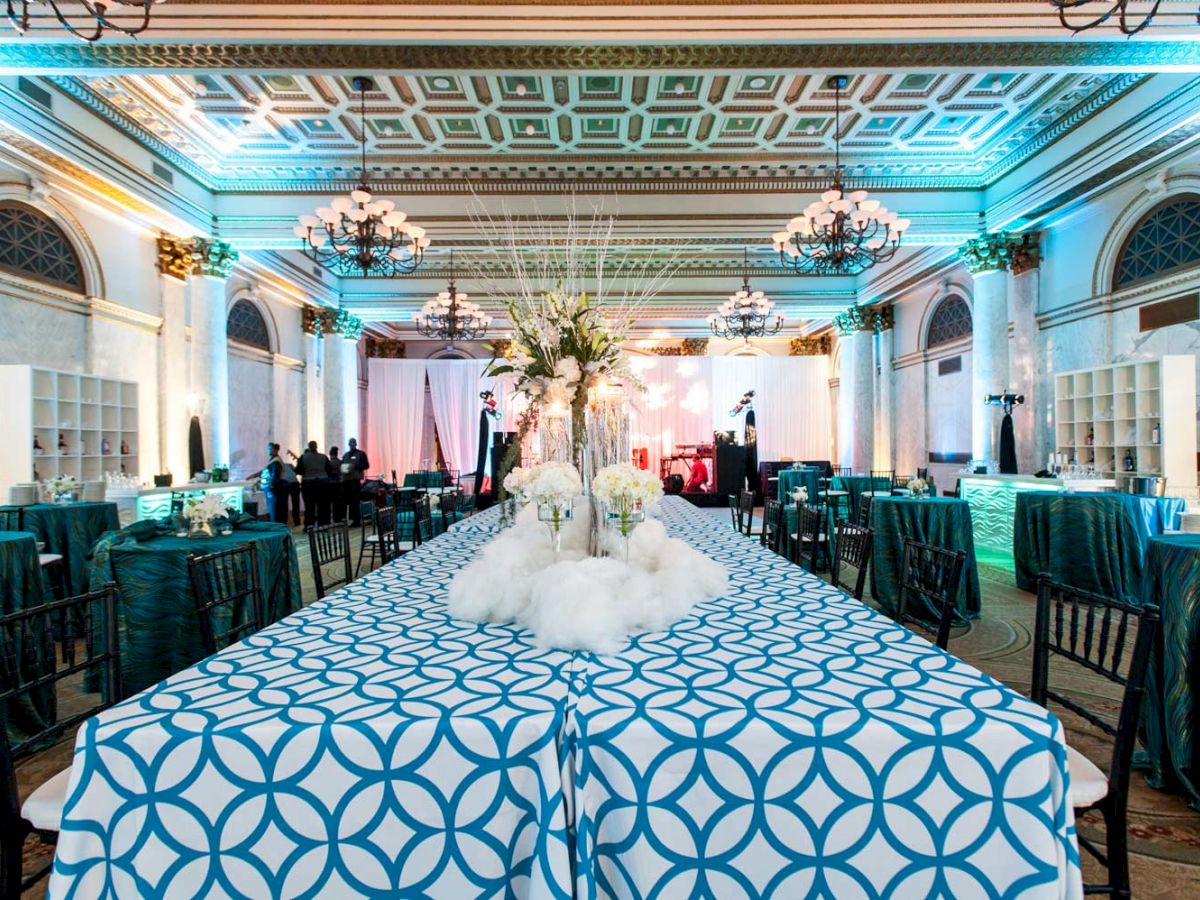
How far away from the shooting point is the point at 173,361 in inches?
348

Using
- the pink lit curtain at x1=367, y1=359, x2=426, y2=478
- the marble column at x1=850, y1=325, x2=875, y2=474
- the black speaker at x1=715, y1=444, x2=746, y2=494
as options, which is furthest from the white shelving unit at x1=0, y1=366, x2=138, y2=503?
the marble column at x1=850, y1=325, x2=875, y2=474

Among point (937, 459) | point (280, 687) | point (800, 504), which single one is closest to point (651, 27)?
point (800, 504)

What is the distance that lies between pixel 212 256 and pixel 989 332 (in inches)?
454

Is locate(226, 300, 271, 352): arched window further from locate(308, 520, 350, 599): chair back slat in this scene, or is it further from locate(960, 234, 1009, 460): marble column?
locate(960, 234, 1009, 460): marble column

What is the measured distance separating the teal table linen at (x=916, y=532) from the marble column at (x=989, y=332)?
4774mm

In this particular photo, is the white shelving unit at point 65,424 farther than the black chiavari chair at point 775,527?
Yes

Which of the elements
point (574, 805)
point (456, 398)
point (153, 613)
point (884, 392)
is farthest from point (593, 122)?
point (456, 398)

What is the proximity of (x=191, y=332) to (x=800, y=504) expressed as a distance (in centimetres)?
929

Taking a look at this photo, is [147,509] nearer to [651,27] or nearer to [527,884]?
[651,27]

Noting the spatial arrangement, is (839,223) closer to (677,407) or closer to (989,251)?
(989,251)

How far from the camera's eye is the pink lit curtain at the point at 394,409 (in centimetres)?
1791

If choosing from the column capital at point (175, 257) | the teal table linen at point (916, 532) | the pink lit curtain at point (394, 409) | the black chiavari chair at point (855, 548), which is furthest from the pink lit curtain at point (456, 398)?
the black chiavari chair at point (855, 548)

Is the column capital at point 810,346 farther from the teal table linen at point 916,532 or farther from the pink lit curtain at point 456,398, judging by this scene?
the teal table linen at point 916,532

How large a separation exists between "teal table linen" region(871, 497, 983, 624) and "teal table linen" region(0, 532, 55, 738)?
5196 mm
